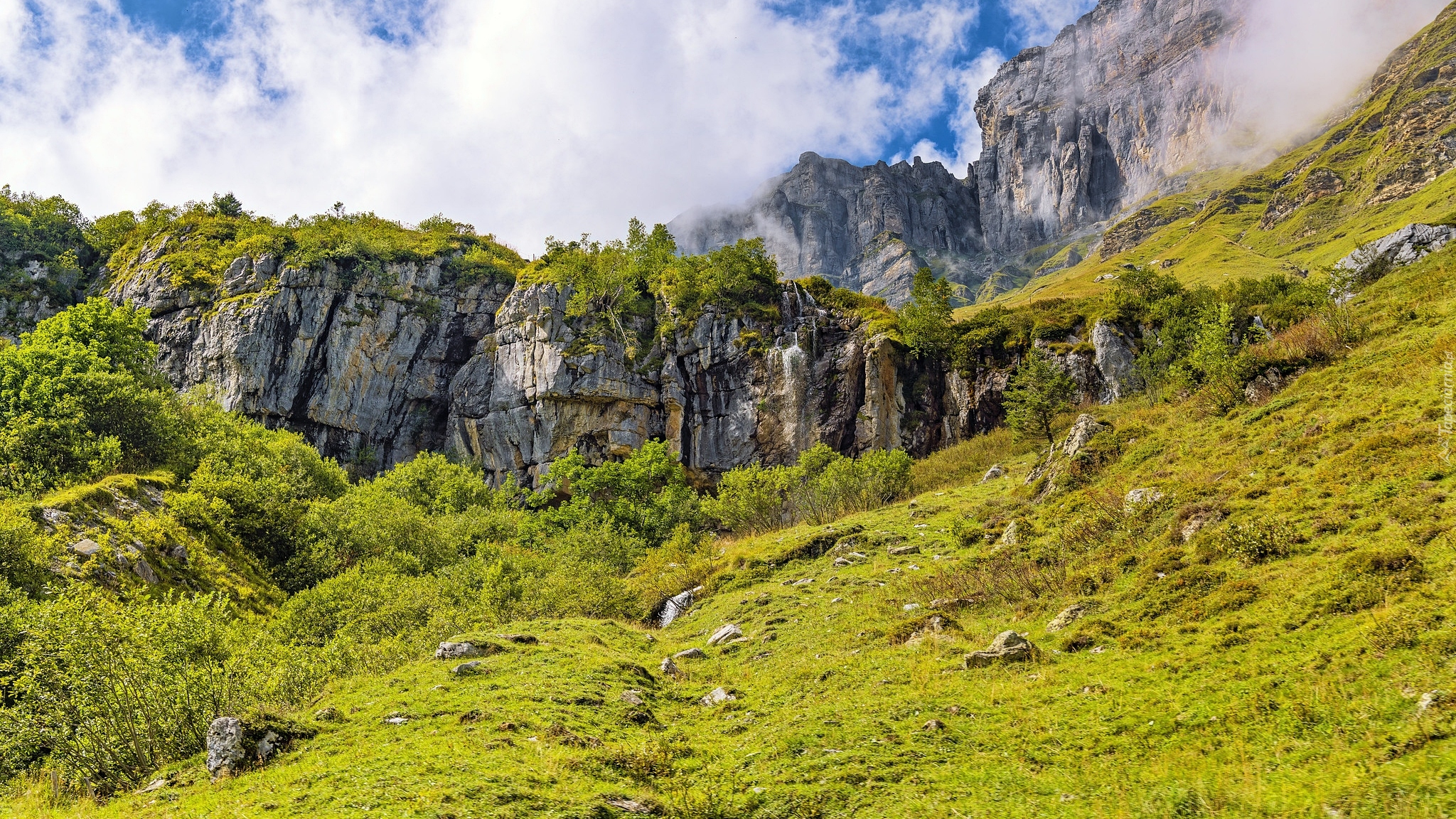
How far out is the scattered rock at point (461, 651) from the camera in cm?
1853

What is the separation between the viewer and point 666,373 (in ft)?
249

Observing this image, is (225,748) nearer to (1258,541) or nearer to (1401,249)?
(1258,541)

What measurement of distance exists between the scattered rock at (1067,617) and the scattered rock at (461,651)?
14967mm

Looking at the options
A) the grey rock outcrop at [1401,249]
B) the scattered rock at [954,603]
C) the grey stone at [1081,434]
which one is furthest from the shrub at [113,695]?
the grey rock outcrop at [1401,249]

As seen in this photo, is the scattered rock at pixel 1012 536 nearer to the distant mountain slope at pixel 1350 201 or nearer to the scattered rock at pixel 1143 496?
the scattered rock at pixel 1143 496

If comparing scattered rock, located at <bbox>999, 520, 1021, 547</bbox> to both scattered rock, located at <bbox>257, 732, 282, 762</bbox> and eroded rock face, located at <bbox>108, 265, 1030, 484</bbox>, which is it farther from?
eroded rock face, located at <bbox>108, 265, 1030, 484</bbox>

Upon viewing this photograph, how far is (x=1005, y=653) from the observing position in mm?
14000

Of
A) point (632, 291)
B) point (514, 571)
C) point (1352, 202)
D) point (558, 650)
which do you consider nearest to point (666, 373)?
point (632, 291)

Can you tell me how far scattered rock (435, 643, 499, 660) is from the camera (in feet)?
60.8

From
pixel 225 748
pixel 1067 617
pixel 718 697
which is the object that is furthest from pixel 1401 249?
pixel 225 748

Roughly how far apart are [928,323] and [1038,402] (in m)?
24.5

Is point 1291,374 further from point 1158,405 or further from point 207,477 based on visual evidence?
point 207,477

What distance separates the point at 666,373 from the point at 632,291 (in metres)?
11.6

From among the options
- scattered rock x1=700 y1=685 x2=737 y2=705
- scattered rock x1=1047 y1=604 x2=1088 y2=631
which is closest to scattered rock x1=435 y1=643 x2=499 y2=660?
scattered rock x1=700 y1=685 x2=737 y2=705
